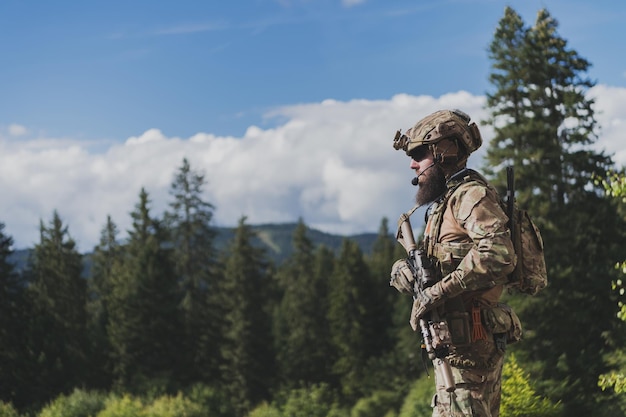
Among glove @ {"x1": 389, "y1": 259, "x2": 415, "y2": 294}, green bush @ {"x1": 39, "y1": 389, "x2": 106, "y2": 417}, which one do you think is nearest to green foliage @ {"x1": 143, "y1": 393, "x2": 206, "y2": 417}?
green bush @ {"x1": 39, "y1": 389, "x2": 106, "y2": 417}

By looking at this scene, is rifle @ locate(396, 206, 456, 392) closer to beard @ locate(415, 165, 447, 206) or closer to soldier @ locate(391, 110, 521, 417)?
soldier @ locate(391, 110, 521, 417)

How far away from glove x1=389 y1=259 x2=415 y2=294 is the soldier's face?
0.42 m

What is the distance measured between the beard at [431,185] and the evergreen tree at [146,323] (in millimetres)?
48056

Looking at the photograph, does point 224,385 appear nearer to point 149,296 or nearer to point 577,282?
point 149,296

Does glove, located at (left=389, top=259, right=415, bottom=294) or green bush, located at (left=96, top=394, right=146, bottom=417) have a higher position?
glove, located at (left=389, top=259, right=415, bottom=294)

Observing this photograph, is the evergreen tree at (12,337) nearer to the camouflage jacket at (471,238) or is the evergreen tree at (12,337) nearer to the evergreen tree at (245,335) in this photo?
the evergreen tree at (245,335)

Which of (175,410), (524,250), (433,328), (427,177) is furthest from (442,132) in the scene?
(175,410)

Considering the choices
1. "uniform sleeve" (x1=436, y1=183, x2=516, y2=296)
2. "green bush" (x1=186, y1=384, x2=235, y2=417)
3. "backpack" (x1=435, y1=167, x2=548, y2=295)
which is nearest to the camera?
"uniform sleeve" (x1=436, y1=183, x2=516, y2=296)

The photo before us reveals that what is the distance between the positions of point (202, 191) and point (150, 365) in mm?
17893

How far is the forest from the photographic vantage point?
30.4 m

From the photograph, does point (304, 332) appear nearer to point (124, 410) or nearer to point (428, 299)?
point (124, 410)

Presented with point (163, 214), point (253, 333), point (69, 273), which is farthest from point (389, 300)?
point (69, 273)

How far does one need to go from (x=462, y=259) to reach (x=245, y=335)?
52.6 m

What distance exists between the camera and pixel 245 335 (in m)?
56.7
